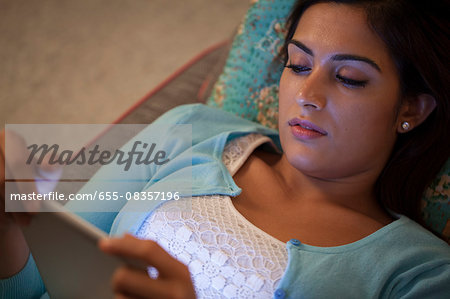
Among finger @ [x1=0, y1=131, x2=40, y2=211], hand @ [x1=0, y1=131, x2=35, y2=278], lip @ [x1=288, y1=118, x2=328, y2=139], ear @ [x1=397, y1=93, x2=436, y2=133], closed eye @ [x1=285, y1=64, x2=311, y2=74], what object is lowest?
hand @ [x1=0, y1=131, x2=35, y2=278]

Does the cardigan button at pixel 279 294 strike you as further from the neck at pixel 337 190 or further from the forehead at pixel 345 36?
the forehead at pixel 345 36

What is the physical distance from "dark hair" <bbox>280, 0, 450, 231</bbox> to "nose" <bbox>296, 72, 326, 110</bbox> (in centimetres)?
15

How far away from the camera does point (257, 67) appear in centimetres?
125

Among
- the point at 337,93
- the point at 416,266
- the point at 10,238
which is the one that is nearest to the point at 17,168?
the point at 10,238

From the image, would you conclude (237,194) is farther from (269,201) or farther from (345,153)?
(345,153)

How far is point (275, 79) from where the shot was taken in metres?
1.23

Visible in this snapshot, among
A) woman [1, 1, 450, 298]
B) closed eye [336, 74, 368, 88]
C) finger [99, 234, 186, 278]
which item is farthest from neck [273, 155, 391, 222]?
finger [99, 234, 186, 278]

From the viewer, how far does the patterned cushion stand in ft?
4.03

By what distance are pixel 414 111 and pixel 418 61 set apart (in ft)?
0.43

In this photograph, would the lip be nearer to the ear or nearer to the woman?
the woman

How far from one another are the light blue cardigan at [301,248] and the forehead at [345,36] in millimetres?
300

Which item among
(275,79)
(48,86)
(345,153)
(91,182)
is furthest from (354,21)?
(48,86)

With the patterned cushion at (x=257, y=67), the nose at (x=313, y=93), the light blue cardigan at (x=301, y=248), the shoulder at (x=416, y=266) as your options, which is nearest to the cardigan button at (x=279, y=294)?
the light blue cardigan at (x=301, y=248)

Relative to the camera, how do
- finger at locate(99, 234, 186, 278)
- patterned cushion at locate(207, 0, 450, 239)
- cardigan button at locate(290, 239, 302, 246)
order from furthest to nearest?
patterned cushion at locate(207, 0, 450, 239)
cardigan button at locate(290, 239, 302, 246)
finger at locate(99, 234, 186, 278)
